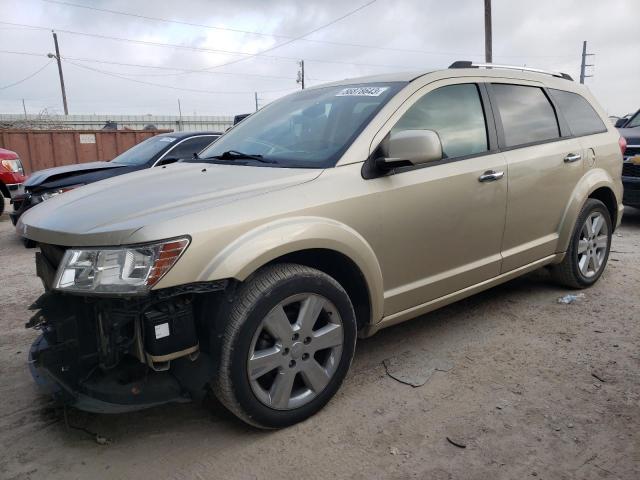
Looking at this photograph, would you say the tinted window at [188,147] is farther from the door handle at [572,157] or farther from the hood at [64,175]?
the door handle at [572,157]

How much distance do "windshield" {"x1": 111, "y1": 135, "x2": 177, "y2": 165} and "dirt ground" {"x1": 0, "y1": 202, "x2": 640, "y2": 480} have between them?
3.73 m

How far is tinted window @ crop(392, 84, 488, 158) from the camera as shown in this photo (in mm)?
3094

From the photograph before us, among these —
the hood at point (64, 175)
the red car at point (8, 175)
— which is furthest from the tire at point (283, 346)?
the red car at point (8, 175)

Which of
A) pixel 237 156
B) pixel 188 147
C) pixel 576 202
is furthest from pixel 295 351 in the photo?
pixel 188 147

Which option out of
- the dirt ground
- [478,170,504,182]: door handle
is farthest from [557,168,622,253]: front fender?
[478,170,504,182]: door handle

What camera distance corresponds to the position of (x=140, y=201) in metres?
2.43

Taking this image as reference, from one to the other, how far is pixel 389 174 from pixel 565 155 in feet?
6.27

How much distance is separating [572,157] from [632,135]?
4.49 meters

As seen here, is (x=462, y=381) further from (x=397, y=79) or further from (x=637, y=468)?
(x=397, y=79)

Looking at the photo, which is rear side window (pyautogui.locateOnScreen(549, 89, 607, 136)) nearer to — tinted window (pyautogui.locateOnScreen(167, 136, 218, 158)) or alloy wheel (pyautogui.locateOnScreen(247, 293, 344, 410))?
alloy wheel (pyautogui.locateOnScreen(247, 293, 344, 410))

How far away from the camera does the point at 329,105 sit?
3281 millimetres

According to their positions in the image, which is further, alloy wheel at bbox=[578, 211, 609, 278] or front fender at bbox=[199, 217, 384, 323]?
alloy wheel at bbox=[578, 211, 609, 278]

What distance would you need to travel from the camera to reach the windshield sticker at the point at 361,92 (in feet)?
10.2

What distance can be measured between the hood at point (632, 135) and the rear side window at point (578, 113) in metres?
3.44
